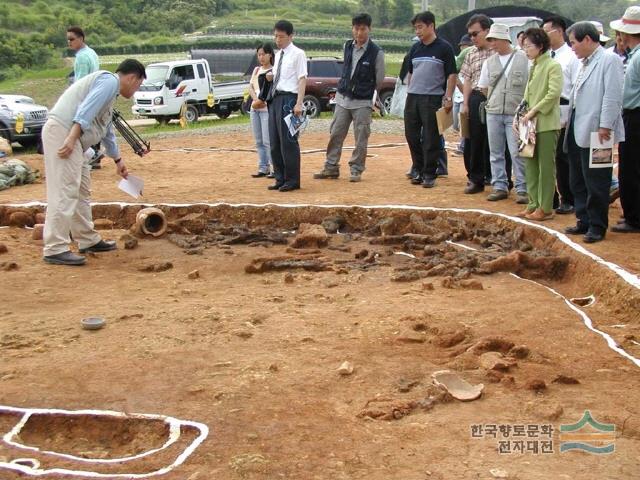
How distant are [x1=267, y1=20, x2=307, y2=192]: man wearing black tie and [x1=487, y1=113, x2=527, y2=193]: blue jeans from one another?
2.19 meters

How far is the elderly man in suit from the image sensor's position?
22.8ft

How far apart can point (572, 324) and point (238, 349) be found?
2.25m

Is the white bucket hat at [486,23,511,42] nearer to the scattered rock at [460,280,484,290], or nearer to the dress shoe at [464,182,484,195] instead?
the dress shoe at [464,182,484,195]

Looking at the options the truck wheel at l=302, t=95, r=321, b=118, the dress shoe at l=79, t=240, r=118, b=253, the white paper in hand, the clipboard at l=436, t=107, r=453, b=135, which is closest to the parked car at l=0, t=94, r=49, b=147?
the truck wheel at l=302, t=95, r=321, b=118

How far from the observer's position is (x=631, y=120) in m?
7.24

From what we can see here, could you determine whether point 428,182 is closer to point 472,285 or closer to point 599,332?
point 472,285

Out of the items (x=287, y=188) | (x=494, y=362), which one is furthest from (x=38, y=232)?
(x=494, y=362)

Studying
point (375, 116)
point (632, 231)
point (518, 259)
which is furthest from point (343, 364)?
point (375, 116)

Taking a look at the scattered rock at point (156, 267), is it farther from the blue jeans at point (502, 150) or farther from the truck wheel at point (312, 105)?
the truck wheel at point (312, 105)

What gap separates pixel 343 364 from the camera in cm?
482

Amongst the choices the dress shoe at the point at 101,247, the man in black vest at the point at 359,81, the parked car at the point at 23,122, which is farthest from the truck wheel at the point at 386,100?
the dress shoe at the point at 101,247

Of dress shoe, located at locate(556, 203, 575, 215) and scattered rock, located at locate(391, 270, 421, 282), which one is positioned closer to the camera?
scattered rock, located at locate(391, 270, 421, 282)

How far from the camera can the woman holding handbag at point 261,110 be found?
10352 mm

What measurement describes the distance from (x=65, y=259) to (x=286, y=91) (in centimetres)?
349
